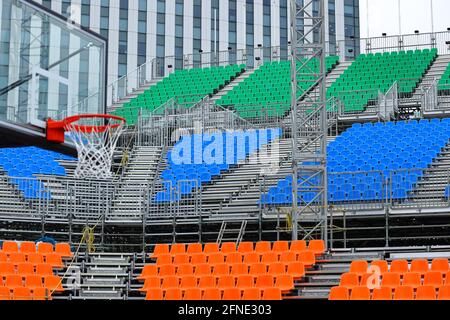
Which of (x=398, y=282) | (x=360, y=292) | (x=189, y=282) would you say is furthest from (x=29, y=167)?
(x=398, y=282)

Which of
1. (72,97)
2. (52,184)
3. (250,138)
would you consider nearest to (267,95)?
(250,138)

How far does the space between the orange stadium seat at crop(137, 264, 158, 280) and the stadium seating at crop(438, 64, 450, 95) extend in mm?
16250

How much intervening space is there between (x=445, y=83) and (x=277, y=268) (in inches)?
662

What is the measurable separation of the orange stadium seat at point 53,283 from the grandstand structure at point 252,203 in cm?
4

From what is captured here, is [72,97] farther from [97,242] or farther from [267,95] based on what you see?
[267,95]

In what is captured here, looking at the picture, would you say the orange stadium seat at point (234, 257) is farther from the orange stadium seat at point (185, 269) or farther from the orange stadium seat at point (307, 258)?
the orange stadium seat at point (307, 258)

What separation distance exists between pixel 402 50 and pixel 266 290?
2416 cm

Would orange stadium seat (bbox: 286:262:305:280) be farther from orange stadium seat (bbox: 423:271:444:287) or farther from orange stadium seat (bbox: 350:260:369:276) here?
orange stadium seat (bbox: 423:271:444:287)

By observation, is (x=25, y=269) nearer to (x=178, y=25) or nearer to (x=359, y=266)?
(x=359, y=266)

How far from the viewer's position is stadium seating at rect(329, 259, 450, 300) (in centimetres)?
1566

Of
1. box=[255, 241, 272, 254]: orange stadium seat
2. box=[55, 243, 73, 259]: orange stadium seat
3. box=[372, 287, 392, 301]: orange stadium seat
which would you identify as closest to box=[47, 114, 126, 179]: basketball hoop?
box=[55, 243, 73, 259]: orange stadium seat

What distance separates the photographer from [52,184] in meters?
23.7

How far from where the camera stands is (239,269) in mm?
18641
